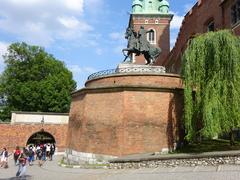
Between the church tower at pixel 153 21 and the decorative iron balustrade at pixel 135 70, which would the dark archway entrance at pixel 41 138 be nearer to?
the decorative iron balustrade at pixel 135 70

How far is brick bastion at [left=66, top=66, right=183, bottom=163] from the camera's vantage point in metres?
18.9

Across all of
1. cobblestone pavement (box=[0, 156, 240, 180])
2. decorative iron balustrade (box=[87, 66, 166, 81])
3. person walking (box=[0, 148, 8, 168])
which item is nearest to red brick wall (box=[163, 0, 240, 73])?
decorative iron balustrade (box=[87, 66, 166, 81])

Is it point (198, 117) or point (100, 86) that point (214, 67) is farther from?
point (100, 86)

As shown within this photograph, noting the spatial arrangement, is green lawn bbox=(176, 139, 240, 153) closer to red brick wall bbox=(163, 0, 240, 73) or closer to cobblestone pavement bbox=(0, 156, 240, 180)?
cobblestone pavement bbox=(0, 156, 240, 180)

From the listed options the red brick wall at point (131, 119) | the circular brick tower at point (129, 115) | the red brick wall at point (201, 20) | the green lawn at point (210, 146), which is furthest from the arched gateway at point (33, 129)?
the green lawn at point (210, 146)

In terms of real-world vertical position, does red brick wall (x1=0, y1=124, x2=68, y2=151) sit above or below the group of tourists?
above

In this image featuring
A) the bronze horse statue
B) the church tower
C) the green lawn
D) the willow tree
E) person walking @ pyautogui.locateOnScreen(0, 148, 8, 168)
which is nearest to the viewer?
the willow tree

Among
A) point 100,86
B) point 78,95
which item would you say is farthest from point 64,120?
point 100,86

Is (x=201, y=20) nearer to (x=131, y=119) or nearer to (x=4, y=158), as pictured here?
(x=131, y=119)

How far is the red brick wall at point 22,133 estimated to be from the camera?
31.8 meters

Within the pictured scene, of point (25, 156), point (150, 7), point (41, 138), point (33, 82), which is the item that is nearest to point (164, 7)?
point (150, 7)

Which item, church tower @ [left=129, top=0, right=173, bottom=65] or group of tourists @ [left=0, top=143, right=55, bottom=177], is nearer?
group of tourists @ [left=0, top=143, right=55, bottom=177]

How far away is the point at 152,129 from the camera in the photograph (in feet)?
62.5

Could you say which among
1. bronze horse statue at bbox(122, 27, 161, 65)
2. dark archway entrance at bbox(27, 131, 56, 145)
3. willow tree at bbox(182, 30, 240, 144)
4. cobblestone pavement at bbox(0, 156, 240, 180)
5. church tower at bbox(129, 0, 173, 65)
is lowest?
cobblestone pavement at bbox(0, 156, 240, 180)
